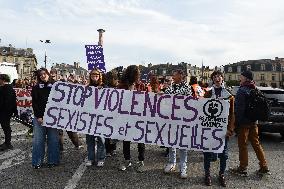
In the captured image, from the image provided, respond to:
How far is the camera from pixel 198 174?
809 centimetres

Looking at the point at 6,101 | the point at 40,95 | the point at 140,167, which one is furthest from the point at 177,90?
the point at 6,101

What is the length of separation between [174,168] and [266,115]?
6.72ft

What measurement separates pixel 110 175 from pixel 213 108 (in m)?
2.26

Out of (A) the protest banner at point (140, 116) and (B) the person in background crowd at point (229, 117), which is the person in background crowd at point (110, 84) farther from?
(B) the person in background crowd at point (229, 117)

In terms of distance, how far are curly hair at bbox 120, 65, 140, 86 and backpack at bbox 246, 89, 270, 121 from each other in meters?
2.24

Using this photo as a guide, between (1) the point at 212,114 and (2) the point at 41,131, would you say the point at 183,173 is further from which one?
(2) the point at 41,131

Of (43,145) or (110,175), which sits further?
(43,145)

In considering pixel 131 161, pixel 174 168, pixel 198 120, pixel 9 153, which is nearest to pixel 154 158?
pixel 131 161

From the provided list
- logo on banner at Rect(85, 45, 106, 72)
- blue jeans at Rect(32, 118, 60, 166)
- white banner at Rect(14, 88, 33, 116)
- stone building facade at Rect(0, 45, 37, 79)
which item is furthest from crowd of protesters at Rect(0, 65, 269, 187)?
stone building facade at Rect(0, 45, 37, 79)

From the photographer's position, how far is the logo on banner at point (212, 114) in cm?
773

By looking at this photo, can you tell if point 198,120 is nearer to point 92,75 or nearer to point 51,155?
point 92,75

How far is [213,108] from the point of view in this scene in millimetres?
7789

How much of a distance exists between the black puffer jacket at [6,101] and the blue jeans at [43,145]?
230cm

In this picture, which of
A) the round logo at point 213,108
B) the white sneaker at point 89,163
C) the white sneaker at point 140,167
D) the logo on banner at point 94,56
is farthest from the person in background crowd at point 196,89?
the logo on banner at point 94,56
